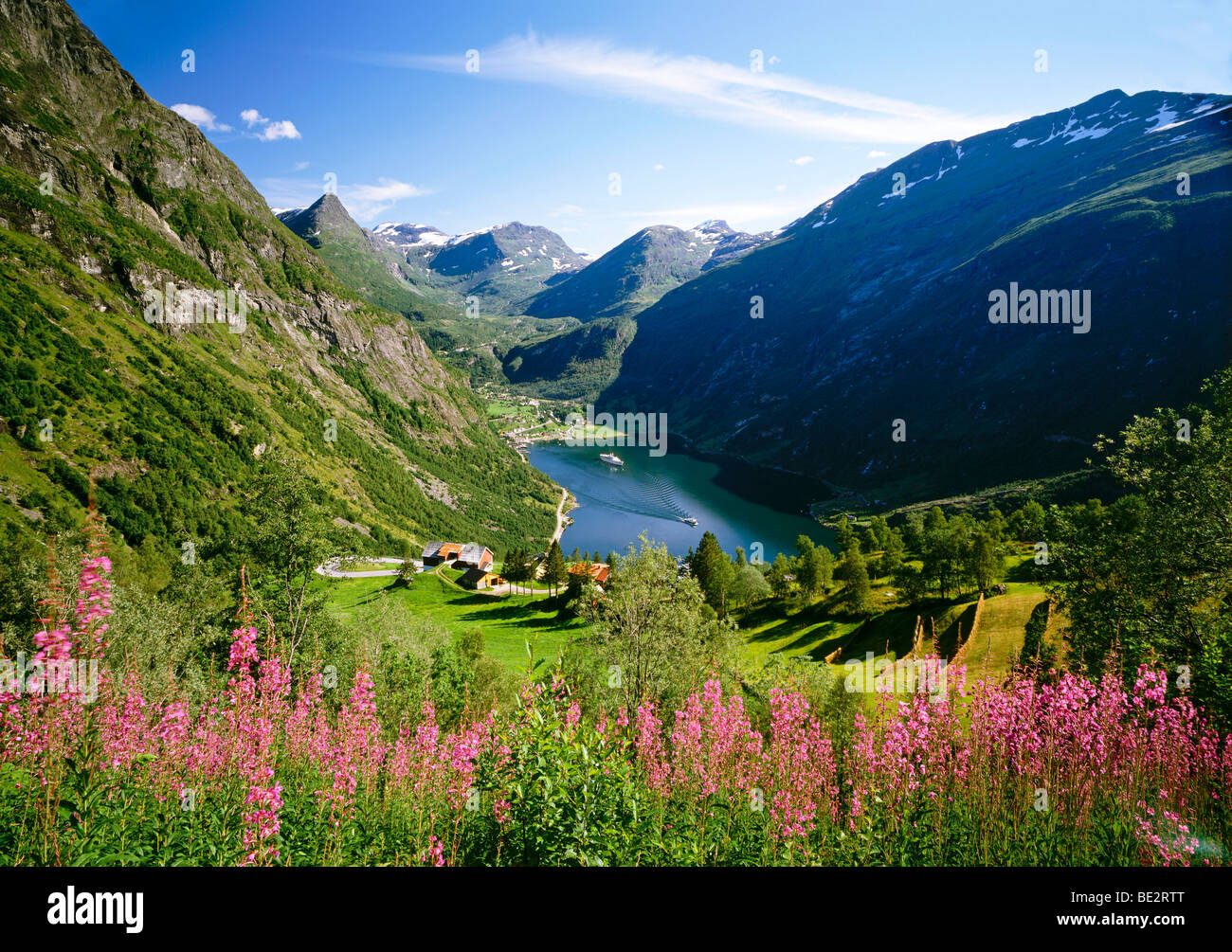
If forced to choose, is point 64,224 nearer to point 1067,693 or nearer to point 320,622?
point 320,622

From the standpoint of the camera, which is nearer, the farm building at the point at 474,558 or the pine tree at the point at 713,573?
the pine tree at the point at 713,573

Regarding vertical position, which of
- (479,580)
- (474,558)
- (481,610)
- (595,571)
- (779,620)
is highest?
(474,558)

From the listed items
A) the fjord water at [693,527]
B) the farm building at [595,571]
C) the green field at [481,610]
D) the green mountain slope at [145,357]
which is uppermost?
the green mountain slope at [145,357]

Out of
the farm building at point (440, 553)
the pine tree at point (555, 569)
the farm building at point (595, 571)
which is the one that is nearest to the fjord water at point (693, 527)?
the farm building at point (440, 553)

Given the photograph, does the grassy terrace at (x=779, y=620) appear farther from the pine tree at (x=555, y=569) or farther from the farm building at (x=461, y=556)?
the farm building at (x=461, y=556)

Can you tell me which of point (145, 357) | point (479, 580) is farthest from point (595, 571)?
point (145, 357)

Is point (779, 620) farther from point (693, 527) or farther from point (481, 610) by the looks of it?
point (693, 527)

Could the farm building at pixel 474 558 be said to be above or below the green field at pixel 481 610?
above

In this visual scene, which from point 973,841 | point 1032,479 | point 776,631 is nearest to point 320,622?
point 973,841
